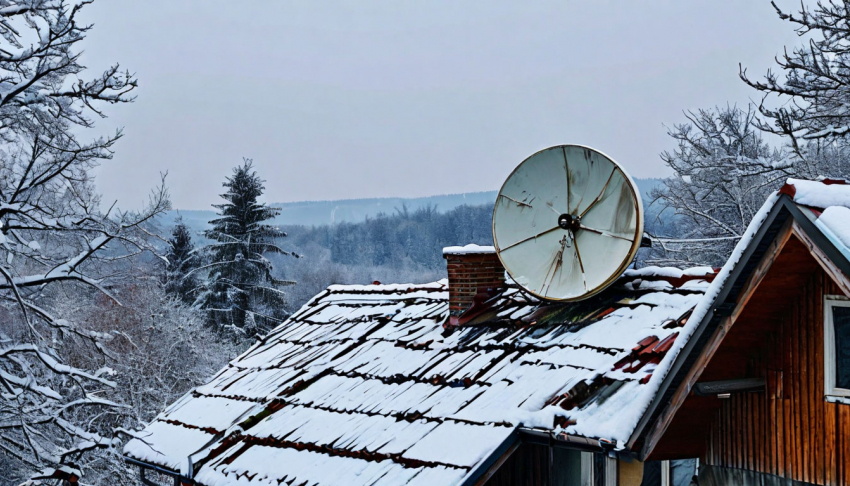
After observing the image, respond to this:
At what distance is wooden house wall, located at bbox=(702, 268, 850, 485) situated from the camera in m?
5.13

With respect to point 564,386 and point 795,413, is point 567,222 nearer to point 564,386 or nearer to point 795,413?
point 564,386

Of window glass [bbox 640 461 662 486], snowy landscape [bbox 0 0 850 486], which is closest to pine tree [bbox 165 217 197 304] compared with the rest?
snowy landscape [bbox 0 0 850 486]

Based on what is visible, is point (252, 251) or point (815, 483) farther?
point (252, 251)

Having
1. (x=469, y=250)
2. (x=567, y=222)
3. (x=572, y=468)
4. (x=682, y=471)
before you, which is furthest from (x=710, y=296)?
(x=469, y=250)

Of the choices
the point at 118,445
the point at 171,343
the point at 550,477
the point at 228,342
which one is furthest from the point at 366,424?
the point at 228,342

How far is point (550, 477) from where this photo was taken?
7.18 meters

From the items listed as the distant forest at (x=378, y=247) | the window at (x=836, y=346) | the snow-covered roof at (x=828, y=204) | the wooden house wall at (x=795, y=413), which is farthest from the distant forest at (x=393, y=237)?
the snow-covered roof at (x=828, y=204)

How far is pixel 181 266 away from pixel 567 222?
33284 mm

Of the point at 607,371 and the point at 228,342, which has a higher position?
the point at 607,371

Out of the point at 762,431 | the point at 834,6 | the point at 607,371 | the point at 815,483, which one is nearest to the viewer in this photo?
the point at 815,483

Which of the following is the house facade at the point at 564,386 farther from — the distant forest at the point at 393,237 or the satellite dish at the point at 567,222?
the distant forest at the point at 393,237

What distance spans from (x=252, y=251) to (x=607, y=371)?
32.5 m

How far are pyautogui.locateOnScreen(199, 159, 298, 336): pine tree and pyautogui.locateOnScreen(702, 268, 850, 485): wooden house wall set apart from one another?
31691 millimetres

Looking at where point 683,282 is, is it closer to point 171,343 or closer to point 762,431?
point 762,431
